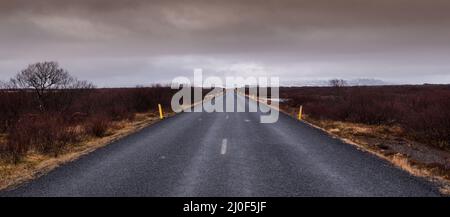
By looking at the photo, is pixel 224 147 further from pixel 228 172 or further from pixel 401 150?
pixel 401 150

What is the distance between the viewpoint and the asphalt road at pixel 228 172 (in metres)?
6.77

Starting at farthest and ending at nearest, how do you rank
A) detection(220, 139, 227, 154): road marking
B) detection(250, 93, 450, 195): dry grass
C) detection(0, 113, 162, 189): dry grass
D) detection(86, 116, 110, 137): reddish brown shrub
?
detection(86, 116, 110, 137): reddish brown shrub, detection(220, 139, 227, 154): road marking, detection(250, 93, 450, 195): dry grass, detection(0, 113, 162, 189): dry grass

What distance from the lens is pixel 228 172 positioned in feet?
27.2

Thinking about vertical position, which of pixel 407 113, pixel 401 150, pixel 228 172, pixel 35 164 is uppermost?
pixel 407 113

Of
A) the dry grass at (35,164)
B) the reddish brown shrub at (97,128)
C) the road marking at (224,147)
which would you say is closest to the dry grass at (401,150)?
the road marking at (224,147)

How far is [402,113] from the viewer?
20.8m

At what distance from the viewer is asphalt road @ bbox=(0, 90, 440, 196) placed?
22.2 feet

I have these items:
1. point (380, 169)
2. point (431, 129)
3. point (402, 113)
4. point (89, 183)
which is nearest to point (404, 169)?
point (380, 169)

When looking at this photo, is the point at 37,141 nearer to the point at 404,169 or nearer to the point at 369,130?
the point at 404,169

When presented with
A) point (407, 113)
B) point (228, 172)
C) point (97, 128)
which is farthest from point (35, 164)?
point (407, 113)

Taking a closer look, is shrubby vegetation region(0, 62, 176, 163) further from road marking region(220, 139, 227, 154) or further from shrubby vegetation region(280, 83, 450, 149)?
shrubby vegetation region(280, 83, 450, 149)

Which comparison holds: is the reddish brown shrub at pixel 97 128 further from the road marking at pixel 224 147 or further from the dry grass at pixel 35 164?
the road marking at pixel 224 147

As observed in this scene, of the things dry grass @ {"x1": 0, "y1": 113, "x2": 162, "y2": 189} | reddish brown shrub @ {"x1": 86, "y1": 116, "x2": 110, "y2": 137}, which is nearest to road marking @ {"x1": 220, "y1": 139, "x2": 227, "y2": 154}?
dry grass @ {"x1": 0, "y1": 113, "x2": 162, "y2": 189}
